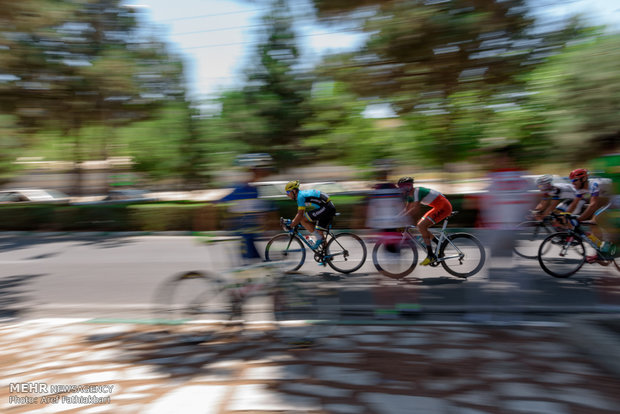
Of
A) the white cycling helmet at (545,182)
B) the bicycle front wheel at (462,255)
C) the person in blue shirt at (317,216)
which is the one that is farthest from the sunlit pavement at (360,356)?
the white cycling helmet at (545,182)

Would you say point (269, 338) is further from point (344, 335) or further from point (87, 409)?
point (87, 409)

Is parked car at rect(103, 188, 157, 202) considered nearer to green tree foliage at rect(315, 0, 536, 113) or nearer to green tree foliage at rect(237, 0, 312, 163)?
green tree foliage at rect(237, 0, 312, 163)

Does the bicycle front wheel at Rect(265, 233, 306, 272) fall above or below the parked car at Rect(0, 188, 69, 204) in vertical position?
below

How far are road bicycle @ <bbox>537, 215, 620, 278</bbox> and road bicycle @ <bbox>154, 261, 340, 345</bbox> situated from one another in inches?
156

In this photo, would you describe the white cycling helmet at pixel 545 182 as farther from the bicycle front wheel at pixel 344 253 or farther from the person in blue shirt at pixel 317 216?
the person in blue shirt at pixel 317 216

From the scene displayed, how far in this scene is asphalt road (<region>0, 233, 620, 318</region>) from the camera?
5828mm

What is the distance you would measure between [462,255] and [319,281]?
2.26 metres

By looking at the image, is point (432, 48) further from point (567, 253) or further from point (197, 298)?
point (197, 298)

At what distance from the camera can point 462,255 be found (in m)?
7.15

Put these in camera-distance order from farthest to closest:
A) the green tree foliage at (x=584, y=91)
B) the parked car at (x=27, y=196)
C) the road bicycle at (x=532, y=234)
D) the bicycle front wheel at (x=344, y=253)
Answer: the parked car at (x=27, y=196), the green tree foliage at (x=584, y=91), the road bicycle at (x=532, y=234), the bicycle front wheel at (x=344, y=253)

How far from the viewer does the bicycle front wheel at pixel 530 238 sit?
26.5 feet

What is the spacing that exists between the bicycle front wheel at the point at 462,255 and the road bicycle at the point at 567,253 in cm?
103

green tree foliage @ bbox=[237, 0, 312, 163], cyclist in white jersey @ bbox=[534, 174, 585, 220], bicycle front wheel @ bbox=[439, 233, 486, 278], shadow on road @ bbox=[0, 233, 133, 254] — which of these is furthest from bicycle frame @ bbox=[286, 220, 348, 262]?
green tree foliage @ bbox=[237, 0, 312, 163]

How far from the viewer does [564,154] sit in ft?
36.8
